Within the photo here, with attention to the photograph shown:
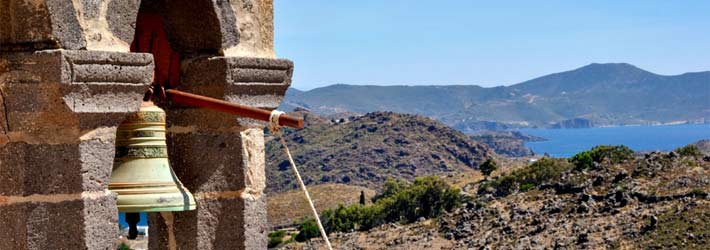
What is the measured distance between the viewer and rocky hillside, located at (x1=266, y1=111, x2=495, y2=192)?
134 metres

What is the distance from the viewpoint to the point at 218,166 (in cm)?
533

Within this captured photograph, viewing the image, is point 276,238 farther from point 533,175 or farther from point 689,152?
point 689,152

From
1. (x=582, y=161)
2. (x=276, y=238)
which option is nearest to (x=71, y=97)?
(x=582, y=161)

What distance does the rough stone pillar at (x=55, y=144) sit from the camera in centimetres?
420

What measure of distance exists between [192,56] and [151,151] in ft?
1.60

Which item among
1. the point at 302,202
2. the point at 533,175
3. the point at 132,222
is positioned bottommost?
the point at 302,202

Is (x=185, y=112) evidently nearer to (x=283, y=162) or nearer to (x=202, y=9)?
(x=202, y=9)

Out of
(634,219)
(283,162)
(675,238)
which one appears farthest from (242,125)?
(283,162)

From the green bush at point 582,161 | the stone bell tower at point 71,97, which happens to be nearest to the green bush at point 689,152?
the green bush at point 582,161

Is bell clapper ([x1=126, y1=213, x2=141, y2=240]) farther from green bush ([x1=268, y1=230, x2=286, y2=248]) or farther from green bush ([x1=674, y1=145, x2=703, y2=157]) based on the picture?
green bush ([x1=268, y1=230, x2=286, y2=248])

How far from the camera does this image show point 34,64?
4188 mm

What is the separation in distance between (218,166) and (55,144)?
114 centimetres

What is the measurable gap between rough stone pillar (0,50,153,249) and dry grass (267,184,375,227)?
75.6 m

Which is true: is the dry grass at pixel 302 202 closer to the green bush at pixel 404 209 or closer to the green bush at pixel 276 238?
the green bush at pixel 276 238
